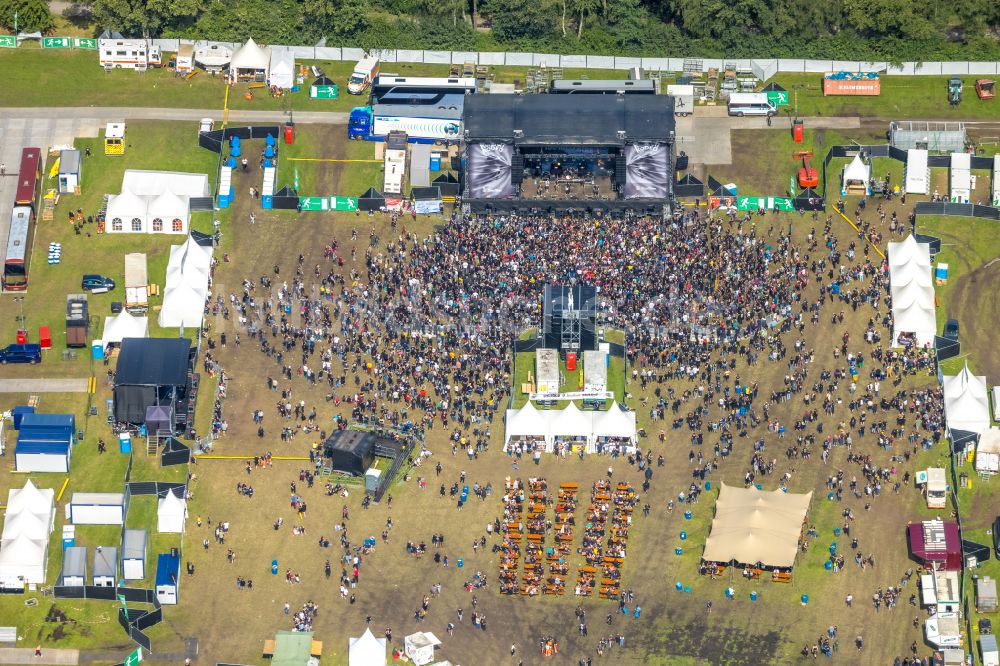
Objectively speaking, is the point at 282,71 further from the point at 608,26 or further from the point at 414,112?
the point at 608,26

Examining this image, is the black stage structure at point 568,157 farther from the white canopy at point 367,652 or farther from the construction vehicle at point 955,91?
the white canopy at point 367,652

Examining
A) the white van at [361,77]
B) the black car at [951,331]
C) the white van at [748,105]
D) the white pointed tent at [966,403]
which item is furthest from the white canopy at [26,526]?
the black car at [951,331]

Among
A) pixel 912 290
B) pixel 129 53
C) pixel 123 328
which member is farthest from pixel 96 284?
pixel 912 290

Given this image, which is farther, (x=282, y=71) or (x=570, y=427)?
(x=282, y=71)

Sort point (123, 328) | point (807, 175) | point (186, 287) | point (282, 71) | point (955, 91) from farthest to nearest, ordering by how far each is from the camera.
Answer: point (282, 71)
point (955, 91)
point (807, 175)
point (186, 287)
point (123, 328)

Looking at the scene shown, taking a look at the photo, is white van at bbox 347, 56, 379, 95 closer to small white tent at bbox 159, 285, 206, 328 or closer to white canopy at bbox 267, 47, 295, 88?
white canopy at bbox 267, 47, 295, 88

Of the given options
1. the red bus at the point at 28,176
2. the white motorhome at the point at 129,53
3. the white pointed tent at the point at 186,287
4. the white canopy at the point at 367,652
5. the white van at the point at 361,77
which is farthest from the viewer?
the white motorhome at the point at 129,53

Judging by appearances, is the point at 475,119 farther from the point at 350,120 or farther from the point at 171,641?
the point at 171,641

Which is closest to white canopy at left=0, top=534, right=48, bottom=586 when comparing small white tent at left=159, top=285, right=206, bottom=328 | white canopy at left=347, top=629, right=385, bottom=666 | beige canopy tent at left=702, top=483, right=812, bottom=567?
small white tent at left=159, top=285, right=206, bottom=328
